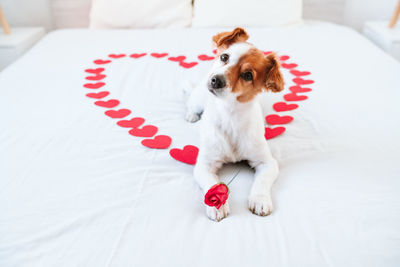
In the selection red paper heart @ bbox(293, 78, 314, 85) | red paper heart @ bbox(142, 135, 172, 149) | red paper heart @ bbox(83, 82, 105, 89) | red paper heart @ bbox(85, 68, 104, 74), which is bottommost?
red paper heart @ bbox(142, 135, 172, 149)

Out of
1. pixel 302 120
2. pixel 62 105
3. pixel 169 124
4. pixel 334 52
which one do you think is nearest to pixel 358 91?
pixel 302 120

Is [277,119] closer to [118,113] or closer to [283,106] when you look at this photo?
[283,106]

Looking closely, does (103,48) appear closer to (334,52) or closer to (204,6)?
(204,6)

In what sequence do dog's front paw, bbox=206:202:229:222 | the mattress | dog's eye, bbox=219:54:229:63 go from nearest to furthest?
the mattress
dog's front paw, bbox=206:202:229:222
dog's eye, bbox=219:54:229:63

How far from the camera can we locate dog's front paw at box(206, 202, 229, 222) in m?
1.08

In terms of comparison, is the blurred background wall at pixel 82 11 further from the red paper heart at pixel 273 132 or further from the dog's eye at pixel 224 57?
the dog's eye at pixel 224 57

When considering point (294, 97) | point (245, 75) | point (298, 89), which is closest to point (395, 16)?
point (298, 89)

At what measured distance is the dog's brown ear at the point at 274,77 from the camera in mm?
1132

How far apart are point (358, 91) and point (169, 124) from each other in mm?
1160

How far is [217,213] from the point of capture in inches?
42.5

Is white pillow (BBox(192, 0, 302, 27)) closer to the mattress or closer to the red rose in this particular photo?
the mattress

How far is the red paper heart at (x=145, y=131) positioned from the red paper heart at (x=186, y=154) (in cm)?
20

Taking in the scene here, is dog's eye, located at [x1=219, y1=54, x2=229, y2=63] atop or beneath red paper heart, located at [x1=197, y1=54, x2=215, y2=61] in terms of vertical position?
atop

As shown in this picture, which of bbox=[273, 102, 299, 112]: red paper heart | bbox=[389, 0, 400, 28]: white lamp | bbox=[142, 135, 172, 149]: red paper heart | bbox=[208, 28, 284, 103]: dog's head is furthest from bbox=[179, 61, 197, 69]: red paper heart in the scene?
bbox=[389, 0, 400, 28]: white lamp
